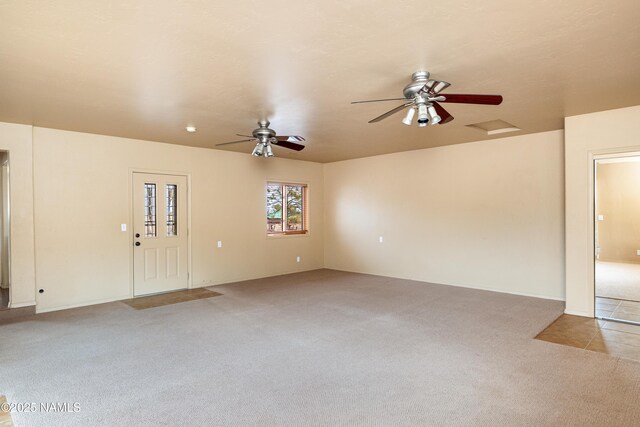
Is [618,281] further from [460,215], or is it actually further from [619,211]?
[460,215]

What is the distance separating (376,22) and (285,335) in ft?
10.5

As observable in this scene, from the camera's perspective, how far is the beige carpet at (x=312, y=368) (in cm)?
249

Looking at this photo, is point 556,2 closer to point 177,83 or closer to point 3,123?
point 177,83

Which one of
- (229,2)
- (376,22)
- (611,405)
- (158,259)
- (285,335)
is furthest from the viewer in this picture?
(158,259)

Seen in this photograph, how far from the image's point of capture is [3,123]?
4.87 meters

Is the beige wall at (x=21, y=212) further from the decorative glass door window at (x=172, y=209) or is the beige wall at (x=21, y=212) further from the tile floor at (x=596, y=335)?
the tile floor at (x=596, y=335)

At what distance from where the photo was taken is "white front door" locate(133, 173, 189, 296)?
6.18 meters

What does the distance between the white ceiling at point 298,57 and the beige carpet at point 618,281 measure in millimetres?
3161

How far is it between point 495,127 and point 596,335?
3.27 m

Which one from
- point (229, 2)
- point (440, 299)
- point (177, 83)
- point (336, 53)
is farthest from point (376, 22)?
point (440, 299)

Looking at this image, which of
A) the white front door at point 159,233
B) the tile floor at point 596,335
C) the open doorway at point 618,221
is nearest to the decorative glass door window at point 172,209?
the white front door at point 159,233

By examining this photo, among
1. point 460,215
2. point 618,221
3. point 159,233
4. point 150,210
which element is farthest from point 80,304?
point 618,221

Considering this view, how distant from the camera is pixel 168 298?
597 centimetres

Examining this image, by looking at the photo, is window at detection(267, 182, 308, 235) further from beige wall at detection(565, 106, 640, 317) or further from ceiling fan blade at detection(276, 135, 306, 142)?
beige wall at detection(565, 106, 640, 317)
